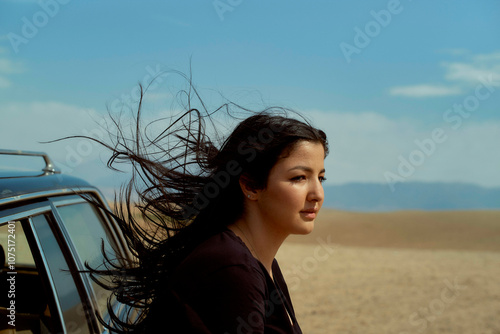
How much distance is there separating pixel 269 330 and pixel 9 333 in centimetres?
113

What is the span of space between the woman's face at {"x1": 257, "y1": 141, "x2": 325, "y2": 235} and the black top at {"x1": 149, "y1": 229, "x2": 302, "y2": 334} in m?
0.36

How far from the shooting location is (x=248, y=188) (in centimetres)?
249

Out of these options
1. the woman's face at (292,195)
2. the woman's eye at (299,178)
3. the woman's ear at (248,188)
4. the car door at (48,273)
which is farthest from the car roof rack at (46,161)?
the woman's eye at (299,178)

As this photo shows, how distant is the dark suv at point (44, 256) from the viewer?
89.2 inches

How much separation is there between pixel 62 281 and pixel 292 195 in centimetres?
111

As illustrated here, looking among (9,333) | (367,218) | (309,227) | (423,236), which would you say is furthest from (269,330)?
(367,218)

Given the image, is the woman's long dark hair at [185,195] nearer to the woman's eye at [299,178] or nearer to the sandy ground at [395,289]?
the woman's eye at [299,178]

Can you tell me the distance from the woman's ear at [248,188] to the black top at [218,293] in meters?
0.42

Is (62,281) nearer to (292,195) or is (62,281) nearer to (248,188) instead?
(248,188)

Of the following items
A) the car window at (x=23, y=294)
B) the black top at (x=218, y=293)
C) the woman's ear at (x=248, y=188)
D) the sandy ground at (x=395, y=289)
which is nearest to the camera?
the black top at (x=218, y=293)

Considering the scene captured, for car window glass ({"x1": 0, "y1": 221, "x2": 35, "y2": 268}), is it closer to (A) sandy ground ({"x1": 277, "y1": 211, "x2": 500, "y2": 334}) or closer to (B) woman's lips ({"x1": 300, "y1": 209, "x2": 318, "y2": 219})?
(B) woman's lips ({"x1": 300, "y1": 209, "x2": 318, "y2": 219})

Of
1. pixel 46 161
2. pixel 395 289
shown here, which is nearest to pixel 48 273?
pixel 46 161

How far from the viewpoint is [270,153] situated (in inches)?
97.2

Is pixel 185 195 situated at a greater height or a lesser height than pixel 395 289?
lesser
